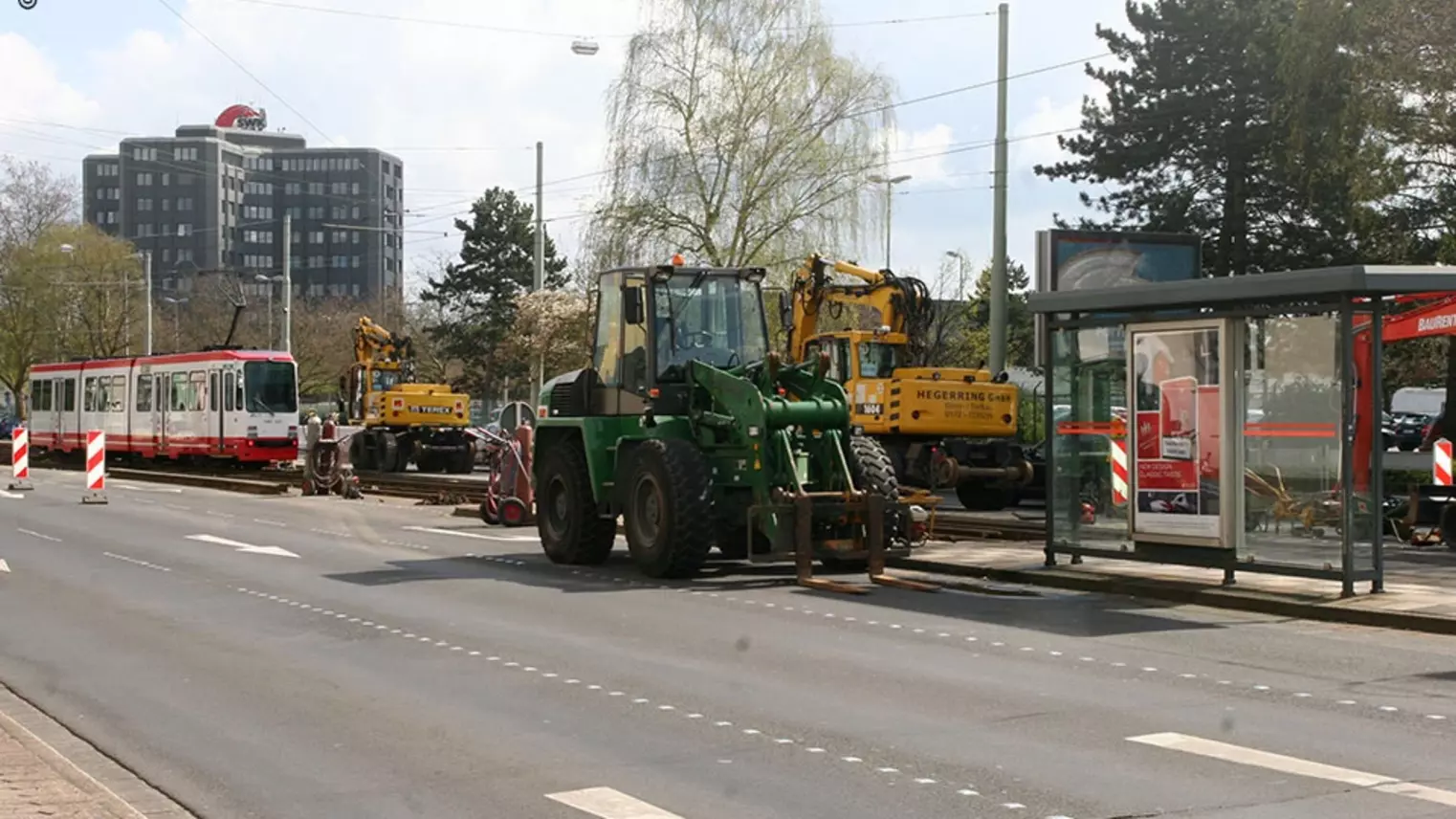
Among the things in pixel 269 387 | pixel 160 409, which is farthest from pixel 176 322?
pixel 269 387

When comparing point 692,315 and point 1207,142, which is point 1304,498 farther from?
point 1207,142

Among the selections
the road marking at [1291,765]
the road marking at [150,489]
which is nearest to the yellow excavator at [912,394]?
the road marking at [150,489]

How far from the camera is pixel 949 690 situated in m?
10.4

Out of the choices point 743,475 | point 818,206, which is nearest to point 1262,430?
point 743,475

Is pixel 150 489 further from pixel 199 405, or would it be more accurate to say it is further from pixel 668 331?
pixel 668 331

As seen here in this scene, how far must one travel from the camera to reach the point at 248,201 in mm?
159625

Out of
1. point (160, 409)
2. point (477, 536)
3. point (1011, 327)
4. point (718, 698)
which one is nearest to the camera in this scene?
point (718, 698)

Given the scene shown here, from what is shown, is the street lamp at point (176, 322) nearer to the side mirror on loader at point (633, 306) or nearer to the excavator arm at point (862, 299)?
the excavator arm at point (862, 299)

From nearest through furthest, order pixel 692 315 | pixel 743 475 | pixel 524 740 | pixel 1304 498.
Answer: pixel 524 740
pixel 1304 498
pixel 743 475
pixel 692 315

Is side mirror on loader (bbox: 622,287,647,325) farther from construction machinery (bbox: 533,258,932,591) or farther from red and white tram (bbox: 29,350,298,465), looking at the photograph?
red and white tram (bbox: 29,350,298,465)

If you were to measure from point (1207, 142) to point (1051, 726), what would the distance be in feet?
128

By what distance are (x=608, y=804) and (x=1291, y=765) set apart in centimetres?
317

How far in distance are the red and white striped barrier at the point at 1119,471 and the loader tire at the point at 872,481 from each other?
2.02 m

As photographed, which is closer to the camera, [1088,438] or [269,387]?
[1088,438]
